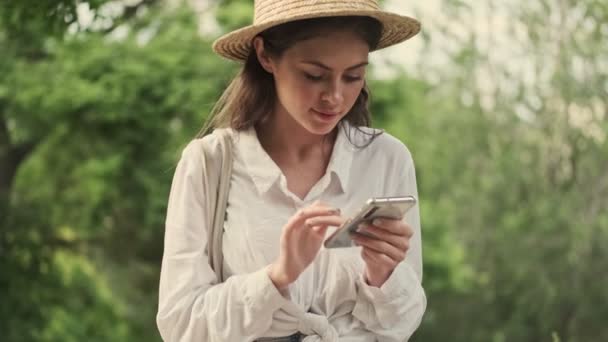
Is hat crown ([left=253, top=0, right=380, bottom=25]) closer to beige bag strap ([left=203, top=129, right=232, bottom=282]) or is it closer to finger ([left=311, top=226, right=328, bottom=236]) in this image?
beige bag strap ([left=203, top=129, right=232, bottom=282])

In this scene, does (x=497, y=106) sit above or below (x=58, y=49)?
below

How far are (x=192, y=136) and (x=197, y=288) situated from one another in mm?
12593

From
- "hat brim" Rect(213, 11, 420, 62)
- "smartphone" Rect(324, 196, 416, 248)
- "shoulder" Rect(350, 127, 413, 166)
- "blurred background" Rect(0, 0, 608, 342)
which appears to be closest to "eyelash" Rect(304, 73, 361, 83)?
"hat brim" Rect(213, 11, 420, 62)

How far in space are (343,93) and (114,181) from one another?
12.8 m

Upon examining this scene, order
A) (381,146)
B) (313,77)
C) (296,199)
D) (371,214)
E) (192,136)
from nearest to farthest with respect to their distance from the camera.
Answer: (371,214) < (313,77) < (296,199) < (381,146) < (192,136)

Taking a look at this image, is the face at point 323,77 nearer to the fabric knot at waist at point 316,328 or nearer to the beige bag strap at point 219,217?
the beige bag strap at point 219,217

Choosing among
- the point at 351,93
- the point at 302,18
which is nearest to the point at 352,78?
the point at 351,93

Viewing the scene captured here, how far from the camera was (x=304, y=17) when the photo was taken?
2.50 meters

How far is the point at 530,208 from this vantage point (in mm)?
16609

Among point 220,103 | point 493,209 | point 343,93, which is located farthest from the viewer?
point 493,209

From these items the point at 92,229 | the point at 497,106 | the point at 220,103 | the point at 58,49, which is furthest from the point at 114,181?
the point at 220,103

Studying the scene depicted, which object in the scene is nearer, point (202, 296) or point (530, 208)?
point (202, 296)

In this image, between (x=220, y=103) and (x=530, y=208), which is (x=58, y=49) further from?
(x=220, y=103)

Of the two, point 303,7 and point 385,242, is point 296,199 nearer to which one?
point 385,242
